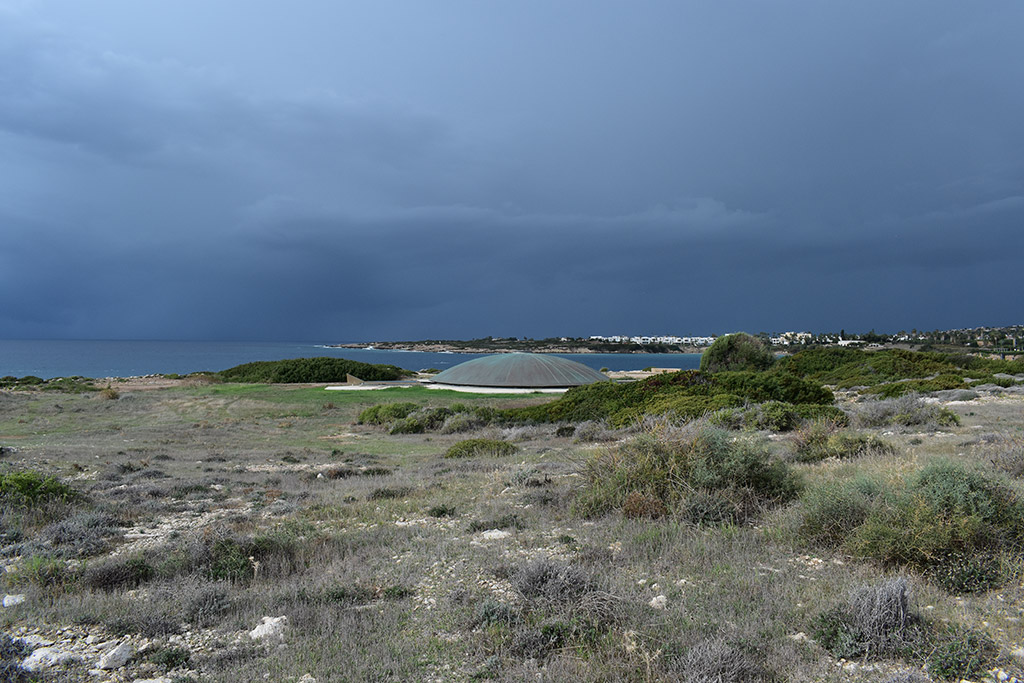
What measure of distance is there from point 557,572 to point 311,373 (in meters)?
50.2

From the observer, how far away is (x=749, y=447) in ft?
26.9

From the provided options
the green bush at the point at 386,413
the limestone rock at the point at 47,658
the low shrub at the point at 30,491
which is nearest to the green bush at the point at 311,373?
the green bush at the point at 386,413

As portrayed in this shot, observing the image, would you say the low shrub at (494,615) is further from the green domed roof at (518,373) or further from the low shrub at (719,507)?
the green domed roof at (518,373)

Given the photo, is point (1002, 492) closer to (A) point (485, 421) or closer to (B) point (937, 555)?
(B) point (937, 555)

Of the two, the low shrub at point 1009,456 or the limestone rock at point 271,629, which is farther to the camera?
the low shrub at point 1009,456

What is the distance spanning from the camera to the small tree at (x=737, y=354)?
45.3 meters

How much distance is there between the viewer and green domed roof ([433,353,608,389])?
145ft

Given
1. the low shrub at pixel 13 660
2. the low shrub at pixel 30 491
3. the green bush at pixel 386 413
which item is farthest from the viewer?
the green bush at pixel 386 413

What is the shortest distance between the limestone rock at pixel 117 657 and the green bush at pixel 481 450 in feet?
39.3

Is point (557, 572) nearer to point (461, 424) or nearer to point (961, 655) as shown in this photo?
point (961, 655)

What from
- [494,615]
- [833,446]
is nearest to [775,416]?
[833,446]

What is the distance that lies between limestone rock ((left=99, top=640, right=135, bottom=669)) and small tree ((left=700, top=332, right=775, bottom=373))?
147 ft

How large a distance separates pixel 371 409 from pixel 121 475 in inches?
637

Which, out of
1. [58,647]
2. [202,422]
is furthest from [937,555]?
[202,422]
